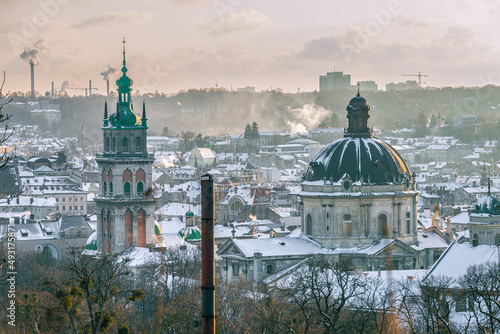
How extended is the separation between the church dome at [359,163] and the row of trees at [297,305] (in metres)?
5.94

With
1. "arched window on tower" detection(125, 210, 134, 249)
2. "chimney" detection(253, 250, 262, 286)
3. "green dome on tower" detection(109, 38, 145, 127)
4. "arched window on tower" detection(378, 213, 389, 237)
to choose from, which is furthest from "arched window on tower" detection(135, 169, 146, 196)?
"arched window on tower" detection(378, 213, 389, 237)

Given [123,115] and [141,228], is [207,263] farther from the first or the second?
[123,115]

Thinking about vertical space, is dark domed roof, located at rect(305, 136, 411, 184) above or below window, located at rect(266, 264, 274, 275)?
above

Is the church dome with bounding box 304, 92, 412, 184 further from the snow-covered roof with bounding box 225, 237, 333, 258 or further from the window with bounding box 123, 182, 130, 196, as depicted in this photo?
the window with bounding box 123, 182, 130, 196

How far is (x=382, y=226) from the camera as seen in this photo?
75.8m

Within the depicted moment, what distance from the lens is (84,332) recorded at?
38.7m

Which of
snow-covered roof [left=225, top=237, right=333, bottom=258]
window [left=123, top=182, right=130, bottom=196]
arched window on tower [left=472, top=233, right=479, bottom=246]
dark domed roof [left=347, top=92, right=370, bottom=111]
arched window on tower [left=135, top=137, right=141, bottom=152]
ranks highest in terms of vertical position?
dark domed roof [left=347, top=92, right=370, bottom=111]

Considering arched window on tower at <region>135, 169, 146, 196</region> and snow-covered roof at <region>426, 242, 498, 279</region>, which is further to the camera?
arched window on tower at <region>135, 169, 146, 196</region>

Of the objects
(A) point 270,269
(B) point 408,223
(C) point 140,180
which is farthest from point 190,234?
(B) point 408,223

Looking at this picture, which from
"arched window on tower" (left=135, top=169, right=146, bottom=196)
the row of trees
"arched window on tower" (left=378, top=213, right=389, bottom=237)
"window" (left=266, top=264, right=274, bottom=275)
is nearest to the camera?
the row of trees

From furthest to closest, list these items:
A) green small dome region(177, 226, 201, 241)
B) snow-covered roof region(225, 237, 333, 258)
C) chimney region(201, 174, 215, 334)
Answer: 1. green small dome region(177, 226, 201, 241)
2. snow-covered roof region(225, 237, 333, 258)
3. chimney region(201, 174, 215, 334)

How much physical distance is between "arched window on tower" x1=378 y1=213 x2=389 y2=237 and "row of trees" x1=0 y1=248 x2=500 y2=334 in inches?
187

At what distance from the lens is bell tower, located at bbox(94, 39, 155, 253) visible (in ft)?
270

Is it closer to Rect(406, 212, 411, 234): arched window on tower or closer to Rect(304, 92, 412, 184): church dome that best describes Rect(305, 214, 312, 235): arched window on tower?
Rect(304, 92, 412, 184): church dome
